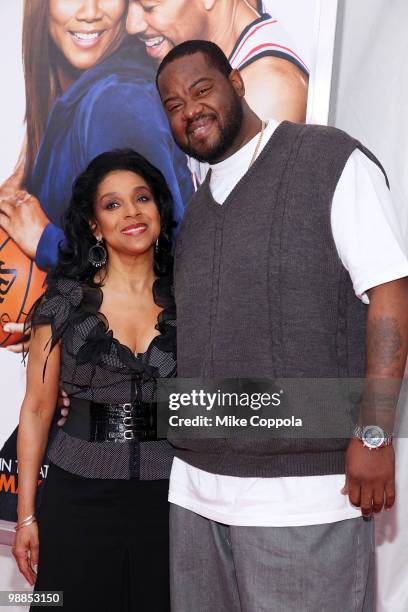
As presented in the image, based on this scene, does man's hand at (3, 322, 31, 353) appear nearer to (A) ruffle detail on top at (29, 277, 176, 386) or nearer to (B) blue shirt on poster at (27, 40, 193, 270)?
(B) blue shirt on poster at (27, 40, 193, 270)

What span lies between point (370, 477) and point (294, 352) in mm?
287

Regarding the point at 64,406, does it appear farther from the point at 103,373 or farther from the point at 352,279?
the point at 352,279

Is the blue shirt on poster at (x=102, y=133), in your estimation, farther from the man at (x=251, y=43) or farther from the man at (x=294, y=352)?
the man at (x=294, y=352)

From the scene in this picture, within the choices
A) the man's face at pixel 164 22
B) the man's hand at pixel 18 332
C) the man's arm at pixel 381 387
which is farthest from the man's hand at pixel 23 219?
the man's arm at pixel 381 387

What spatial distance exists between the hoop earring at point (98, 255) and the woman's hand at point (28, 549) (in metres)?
0.72

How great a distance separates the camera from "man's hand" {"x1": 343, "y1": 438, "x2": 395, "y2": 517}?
4.54ft

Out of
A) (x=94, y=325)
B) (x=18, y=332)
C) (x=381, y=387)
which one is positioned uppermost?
(x=18, y=332)

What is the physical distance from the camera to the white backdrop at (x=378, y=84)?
207cm

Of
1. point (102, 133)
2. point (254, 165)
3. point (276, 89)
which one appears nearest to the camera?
point (254, 165)

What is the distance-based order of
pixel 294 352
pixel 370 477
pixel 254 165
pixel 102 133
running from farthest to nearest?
pixel 102 133 < pixel 254 165 < pixel 294 352 < pixel 370 477

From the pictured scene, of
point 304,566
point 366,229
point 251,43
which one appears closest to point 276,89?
point 251,43

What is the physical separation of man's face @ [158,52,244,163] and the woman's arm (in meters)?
0.62

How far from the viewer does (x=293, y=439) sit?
1.49 metres

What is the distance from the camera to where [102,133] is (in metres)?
2.18
